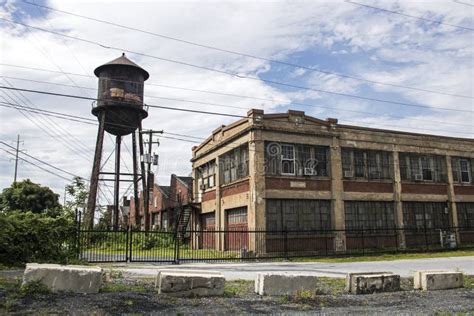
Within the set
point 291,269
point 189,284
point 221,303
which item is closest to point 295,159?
point 291,269

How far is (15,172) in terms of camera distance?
57062 millimetres

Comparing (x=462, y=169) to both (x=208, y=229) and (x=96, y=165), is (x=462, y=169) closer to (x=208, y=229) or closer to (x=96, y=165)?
(x=208, y=229)

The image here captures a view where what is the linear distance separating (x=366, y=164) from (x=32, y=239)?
20808mm

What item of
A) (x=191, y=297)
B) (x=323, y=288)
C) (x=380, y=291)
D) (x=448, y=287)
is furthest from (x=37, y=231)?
(x=448, y=287)

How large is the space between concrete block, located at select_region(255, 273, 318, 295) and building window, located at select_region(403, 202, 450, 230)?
22.1 meters

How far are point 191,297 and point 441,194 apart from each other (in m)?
27.5

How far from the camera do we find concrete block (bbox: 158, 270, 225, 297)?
909cm

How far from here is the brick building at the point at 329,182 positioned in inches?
1009

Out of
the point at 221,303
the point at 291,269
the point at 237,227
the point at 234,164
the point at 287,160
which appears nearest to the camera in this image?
the point at 221,303

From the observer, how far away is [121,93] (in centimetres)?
3297

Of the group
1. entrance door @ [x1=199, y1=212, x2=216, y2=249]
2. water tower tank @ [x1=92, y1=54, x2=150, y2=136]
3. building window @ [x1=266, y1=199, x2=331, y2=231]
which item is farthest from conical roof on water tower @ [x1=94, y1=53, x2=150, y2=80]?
building window @ [x1=266, y1=199, x2=331, y2=231]

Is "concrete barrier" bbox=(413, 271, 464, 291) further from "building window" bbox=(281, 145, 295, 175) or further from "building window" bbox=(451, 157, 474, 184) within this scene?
"building window" bbox=(451, 157, 474, 184)

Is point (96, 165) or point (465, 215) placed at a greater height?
point (96, 165)

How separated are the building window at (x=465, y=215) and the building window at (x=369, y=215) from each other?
21.2 ft
